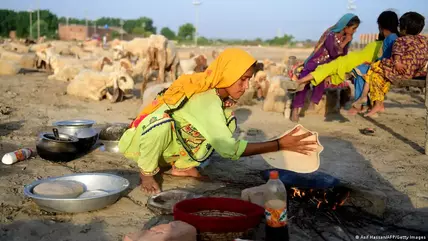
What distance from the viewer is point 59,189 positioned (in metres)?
3.44

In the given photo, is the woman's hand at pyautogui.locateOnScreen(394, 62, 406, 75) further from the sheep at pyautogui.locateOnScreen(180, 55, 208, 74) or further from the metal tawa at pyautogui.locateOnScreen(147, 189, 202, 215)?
the sheep at pyautogui.locateOnScreen(180, 55, 208, 74)

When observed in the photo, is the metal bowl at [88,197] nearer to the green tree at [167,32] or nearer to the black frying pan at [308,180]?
the black frying pan at [308,180]

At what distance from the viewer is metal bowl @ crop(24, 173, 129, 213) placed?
3.18m

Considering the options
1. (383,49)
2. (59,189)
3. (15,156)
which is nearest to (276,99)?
(383,49)

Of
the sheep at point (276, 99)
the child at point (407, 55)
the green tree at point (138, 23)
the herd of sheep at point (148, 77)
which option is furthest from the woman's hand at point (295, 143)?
the green tree at point (138, 23)

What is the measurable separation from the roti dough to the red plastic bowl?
1031 millimetres

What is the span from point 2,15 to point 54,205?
6832cm

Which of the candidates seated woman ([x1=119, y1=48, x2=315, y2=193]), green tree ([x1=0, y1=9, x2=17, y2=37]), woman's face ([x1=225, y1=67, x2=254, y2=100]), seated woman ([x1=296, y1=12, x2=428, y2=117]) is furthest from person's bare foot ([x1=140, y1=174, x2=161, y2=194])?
green tree ([x1=0, y1=9, x2=17, y2=37])

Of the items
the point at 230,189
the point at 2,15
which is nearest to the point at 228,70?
the point at 230,189

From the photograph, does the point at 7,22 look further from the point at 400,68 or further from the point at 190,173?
the point at 190,173

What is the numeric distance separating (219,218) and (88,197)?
114cm

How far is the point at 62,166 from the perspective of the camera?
464 centimetres

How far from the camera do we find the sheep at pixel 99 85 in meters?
9.68

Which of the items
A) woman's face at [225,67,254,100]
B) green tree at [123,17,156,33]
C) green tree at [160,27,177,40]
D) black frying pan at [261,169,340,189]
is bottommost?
black frying pan at [261,169,340,189]
